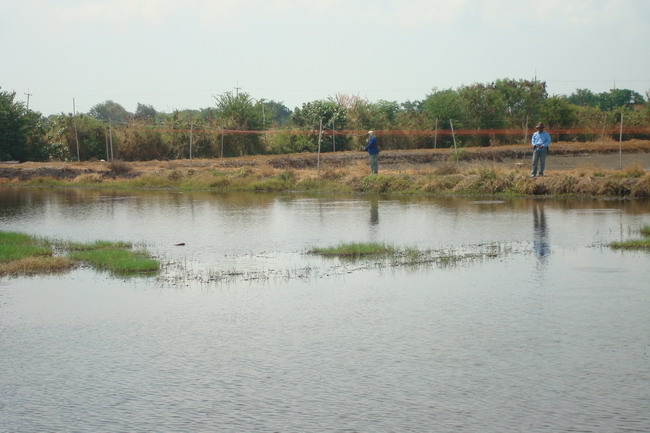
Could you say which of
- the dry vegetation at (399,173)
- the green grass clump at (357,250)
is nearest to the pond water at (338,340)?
the green grass clump at (357,250)

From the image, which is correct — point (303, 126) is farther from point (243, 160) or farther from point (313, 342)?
point (313, 342)

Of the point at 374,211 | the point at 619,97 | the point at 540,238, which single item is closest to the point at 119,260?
the point at 540,238

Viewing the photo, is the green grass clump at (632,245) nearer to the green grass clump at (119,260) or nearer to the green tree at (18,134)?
the green grass clump at (119,260)

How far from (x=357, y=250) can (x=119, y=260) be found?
4.92 m

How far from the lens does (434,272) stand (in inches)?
615

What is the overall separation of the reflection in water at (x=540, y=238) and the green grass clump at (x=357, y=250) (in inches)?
118

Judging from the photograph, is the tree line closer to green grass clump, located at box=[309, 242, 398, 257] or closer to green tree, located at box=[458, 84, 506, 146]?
green tree, located at box=[458, 84, 506, 146]

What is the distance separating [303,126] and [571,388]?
5083 cm

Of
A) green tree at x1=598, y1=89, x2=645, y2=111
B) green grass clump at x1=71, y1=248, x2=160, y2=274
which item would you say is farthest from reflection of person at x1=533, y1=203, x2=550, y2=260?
green tree at x1=598, y1=89, x2=645, y2=111

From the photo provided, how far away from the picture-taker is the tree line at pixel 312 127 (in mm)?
54906

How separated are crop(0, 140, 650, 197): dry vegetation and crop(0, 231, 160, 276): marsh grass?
57.8 ft

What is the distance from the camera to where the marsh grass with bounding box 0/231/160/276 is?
53.9 ft

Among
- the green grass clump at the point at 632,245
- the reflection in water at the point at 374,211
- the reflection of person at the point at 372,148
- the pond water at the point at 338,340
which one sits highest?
the reflection of person at the point at 372,148

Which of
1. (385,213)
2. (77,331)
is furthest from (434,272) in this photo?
(385,213)
